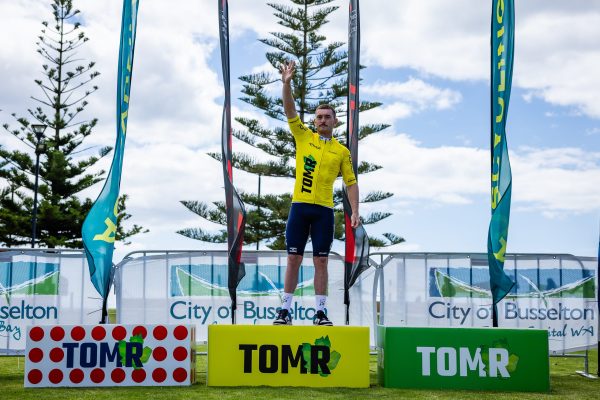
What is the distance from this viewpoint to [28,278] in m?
8.87

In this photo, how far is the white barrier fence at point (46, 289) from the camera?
8797mm

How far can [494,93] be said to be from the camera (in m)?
6.50

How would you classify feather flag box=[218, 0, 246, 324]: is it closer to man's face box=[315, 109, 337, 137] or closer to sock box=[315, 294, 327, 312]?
sock box=[315, 294, 327, 312]

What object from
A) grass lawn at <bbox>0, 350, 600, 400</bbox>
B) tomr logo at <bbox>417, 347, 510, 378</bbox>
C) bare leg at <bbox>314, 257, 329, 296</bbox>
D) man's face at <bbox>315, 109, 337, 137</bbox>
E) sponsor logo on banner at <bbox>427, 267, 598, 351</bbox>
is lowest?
grass lawn at <bbox>0, 350, 600, 400</bbox>

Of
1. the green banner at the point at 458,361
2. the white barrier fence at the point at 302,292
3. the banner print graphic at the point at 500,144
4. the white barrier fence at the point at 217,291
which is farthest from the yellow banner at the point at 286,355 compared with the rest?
the white barrier fence at the point at 217,291

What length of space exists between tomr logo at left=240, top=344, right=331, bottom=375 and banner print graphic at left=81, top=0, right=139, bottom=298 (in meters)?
1.44

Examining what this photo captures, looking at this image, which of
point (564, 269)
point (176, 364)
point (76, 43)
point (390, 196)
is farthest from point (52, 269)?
point (76, 43)

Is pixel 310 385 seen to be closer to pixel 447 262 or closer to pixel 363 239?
pixel 363 239

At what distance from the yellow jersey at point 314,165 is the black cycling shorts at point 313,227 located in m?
0.06

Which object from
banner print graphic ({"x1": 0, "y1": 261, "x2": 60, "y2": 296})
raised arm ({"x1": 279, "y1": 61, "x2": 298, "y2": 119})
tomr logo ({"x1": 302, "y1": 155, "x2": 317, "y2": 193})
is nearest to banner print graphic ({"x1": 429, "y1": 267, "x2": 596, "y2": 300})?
tomr logo ({"x1": 302, "y1": 155, "x2": 317, "y2": 193})

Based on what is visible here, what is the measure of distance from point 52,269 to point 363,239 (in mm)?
4287

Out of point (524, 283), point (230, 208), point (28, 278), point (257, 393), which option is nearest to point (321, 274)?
point (230, 208)

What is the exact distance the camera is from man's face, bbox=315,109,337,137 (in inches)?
229

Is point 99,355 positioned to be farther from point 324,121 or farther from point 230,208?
point 324,121
